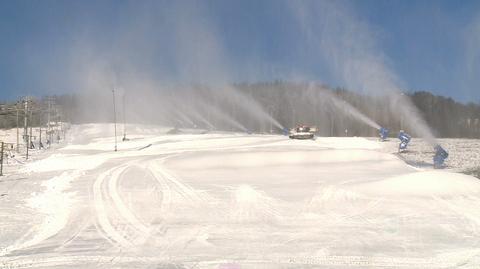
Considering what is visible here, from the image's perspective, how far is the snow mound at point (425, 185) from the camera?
51.1 ft

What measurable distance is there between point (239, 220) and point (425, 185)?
741 cm

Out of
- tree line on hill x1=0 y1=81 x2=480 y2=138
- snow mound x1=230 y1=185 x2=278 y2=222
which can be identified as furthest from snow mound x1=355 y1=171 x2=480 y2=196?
tree line on hill x1=0 y1=81 x2=480 y2=138

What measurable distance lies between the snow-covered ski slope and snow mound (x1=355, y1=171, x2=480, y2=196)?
0.11ft

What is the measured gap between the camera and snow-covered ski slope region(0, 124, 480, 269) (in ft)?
28.4

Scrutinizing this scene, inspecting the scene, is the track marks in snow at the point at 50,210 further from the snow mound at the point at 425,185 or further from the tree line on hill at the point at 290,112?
the tree line on hill at the point at 290,112

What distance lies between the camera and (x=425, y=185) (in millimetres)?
16156

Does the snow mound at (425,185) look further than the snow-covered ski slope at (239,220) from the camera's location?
Yes

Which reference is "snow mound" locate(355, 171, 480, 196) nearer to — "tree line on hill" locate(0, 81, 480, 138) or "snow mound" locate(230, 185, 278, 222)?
"snow mound" locate(230, 185, 278, 222)

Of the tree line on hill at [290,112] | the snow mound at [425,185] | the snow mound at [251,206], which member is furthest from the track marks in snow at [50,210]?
the tree line on hill at [290,112]

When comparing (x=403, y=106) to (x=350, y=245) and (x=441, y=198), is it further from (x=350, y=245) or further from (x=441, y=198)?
(x=350, y=245)

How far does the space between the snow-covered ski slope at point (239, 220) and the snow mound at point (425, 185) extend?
3 cm

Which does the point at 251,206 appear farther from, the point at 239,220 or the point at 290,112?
the point at 290,112

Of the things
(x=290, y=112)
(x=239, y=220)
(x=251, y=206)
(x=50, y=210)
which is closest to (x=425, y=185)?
(x=251, y=206)

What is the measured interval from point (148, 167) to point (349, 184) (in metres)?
11.6
